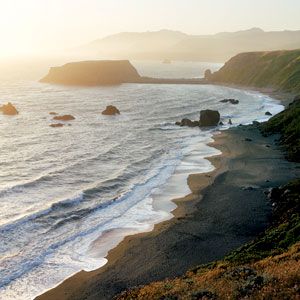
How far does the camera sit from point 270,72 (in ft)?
575

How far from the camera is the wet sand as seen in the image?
28.3 metres

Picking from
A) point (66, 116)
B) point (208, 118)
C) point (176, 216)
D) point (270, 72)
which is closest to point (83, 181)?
point (176, 216)

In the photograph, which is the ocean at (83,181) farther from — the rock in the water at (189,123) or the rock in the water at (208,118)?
the rock in the water at (189,123)

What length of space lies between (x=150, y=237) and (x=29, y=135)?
50.3 meters

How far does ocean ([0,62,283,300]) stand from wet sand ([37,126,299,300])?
137 cm

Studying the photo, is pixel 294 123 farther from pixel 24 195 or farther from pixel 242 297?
pixel 242 297

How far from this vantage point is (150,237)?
35094mm

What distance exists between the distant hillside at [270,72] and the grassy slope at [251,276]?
119461 millimetres

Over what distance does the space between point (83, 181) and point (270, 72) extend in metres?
139

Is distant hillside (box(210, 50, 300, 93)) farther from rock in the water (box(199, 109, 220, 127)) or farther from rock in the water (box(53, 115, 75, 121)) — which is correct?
rock in the water (box(53, 115, 75, 121))

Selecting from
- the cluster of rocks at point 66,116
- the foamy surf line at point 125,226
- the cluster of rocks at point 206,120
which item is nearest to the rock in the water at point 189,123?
the cluster of rocks at point 206,120

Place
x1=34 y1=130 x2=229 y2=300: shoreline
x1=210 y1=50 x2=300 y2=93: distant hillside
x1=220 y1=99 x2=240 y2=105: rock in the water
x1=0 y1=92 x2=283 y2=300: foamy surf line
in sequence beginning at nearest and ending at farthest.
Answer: x1=0 y1=92 x2=283 y2=300: foamy surf line, x1=34 y1=130 x2=229 y2=300: shoreline, x1=220 y1=99 x2=240 y2=105: rock in the water, x1=210 y1=50 x2=300 y2=93: distant hillside

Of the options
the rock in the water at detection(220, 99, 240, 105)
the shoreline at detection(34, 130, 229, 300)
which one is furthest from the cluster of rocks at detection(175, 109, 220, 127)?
the rock in the water at detection(220, 99, 240, 105)

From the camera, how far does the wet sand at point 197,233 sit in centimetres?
2830
